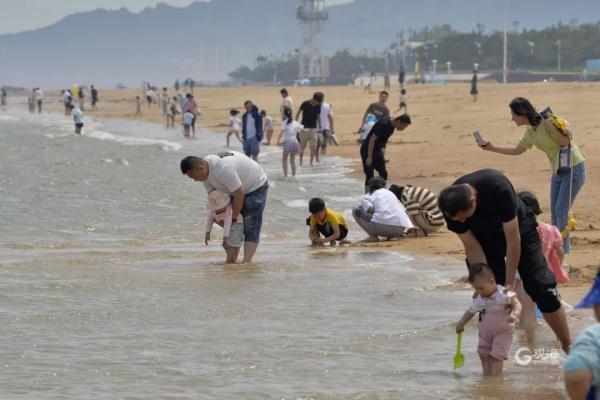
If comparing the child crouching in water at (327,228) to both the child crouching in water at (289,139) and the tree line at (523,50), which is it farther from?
the tree line at (523,50)

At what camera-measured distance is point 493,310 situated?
6.54 meters

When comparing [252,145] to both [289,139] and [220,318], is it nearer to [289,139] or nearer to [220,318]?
[289,139]

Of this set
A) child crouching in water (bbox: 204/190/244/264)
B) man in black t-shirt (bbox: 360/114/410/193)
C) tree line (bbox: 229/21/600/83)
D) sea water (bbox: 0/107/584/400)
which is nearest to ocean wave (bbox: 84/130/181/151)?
sea water (bbox: 0/107/584/400)

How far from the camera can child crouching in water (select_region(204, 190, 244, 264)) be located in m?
10.6

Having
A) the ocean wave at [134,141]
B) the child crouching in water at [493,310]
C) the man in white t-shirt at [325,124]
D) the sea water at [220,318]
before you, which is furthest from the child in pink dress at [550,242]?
the ocean wave at [134,141]

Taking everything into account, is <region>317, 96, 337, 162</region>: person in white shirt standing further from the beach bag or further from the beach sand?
the beach bag

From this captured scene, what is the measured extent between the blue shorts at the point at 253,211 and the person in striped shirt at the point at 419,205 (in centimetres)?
243

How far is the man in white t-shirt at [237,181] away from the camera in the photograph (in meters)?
10.2

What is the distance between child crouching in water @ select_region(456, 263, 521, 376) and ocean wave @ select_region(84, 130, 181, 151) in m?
28.3

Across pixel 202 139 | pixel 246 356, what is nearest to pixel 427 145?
pixel 202 139

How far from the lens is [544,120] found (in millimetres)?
9328

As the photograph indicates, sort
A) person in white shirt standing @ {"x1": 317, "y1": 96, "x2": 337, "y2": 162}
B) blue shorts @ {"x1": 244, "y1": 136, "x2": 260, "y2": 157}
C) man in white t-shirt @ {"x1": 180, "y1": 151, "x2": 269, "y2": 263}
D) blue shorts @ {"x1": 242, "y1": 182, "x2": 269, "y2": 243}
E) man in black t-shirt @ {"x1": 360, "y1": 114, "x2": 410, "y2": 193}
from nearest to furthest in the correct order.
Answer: man in white t-shirt @ {"x1": 180, "y1": 151, "x2": 269, "y2": 263} → blue shorts @ {"x1": 242, "y1": 182, "x2": 269, "y2": 243} → man in black t-shirt @ {"x1": 360, "y1": 114, "x2": 410, "y2": 193} → blue shorts @ {"x1": 244, "y1": 136, "x2": 260, "y2": 157} → person in white shirt standing @ {"x1": 317, "y1": 96, "x2": 337, "y2": 162}

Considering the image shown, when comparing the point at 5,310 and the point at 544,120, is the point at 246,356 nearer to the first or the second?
the point at 5,310

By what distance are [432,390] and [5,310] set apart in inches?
148
